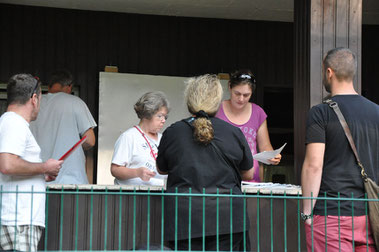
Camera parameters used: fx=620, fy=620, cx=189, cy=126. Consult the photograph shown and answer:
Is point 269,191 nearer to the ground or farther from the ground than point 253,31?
nearer to the ground

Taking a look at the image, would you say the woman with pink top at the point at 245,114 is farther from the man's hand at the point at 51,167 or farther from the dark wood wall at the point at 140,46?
the dark wood wall at the point at 140,46

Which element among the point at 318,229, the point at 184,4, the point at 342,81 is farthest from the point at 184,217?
the point at 184,4

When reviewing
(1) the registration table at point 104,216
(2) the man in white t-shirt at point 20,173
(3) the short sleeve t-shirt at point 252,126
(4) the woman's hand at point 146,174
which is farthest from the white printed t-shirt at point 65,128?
(2) the man in white t-shirt at point 20,173

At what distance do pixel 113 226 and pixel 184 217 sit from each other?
930mm

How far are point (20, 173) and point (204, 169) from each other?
1.02 m

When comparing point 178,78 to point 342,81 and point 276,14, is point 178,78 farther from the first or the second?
point 342,81

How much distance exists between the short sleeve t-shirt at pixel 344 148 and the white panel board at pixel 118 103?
3998 millimetres

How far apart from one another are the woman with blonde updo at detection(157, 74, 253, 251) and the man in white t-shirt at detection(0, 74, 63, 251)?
0.71 metres

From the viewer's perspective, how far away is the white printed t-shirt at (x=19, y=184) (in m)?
3.41

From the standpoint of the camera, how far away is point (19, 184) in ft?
11.5

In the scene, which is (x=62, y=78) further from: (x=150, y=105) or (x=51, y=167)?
(x=51, y=167)

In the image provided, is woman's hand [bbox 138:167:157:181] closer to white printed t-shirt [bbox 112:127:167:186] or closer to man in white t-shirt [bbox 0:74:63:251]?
white printed t-shirt [bbox 112:127:167:186]

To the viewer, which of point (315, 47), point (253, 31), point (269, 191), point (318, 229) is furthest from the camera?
point (253, 31)

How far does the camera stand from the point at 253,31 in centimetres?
764
